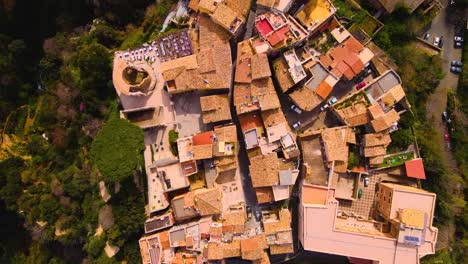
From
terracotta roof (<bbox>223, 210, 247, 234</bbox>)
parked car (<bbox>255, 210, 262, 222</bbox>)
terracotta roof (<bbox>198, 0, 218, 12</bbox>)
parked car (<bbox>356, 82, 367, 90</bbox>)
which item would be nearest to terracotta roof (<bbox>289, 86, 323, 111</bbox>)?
parked car (<bbox>356, 82, 367, 90</bbox>)

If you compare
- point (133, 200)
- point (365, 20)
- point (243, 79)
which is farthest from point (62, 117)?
point (365, 20)

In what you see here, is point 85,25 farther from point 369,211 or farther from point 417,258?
point 417,258

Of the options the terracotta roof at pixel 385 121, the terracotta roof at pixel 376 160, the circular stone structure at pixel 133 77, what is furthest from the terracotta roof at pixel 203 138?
the terracotta roof at pixel 376 160

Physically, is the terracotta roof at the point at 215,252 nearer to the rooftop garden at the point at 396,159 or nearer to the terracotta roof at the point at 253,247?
the terracotta roof at the point at 253,247

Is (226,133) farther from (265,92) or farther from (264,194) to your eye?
(264,194)

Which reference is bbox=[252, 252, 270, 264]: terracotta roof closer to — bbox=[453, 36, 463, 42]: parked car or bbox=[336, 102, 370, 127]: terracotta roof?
bbox=[336, 102, 370, 127]: terracotta roof

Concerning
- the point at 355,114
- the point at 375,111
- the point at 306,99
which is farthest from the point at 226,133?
the point at 375,111
